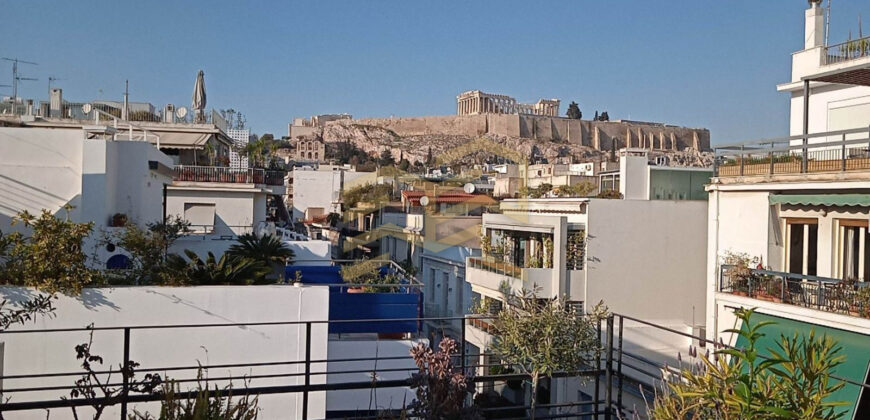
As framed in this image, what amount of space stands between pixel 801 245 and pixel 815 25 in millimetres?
5749

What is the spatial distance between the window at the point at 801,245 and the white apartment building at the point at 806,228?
0.05ft

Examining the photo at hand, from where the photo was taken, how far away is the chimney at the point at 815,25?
14.1m

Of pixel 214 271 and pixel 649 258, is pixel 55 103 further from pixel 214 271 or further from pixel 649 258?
pixel 649 258

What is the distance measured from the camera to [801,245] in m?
10.9

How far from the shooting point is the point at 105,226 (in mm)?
10555

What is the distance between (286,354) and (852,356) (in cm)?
651

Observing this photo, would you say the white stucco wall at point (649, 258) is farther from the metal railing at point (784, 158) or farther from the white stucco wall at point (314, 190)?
the white stucco wall at point (314, 190)

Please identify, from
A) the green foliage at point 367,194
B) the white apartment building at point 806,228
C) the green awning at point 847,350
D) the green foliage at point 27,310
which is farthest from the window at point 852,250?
the green foliage at point 367,194

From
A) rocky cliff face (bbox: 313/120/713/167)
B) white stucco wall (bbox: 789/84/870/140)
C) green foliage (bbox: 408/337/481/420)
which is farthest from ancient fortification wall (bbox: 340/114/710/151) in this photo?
green foliage (bbox: 408/337/481/420)

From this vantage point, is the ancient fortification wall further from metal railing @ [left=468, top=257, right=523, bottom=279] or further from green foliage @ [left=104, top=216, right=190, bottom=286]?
green foliage @ [left=104, top=216, right=190, bottom=286]

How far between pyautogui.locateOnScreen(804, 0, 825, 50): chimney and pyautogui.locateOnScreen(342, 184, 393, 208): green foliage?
22.3 m

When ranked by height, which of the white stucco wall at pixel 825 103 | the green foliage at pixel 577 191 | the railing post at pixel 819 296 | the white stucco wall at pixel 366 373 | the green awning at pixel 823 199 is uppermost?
the white stucco wall at pixel 825 103

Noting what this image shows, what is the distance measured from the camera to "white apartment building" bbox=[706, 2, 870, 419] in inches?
360

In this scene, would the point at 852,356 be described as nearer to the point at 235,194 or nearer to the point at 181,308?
the point at 181,308
